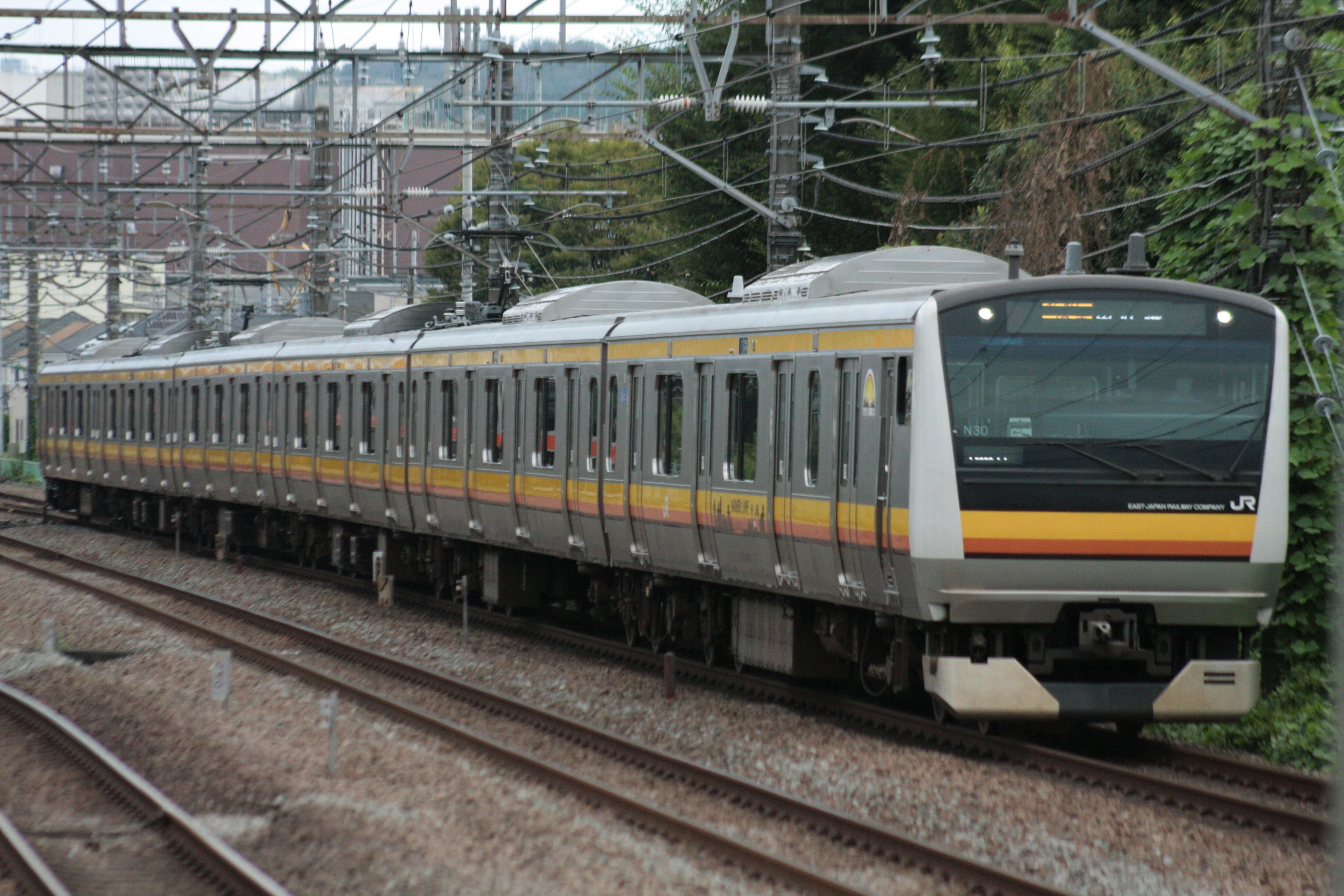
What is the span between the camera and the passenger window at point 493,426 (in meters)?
17.9

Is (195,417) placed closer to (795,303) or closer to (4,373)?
(795,303)

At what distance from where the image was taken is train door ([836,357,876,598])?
11438 millimetres

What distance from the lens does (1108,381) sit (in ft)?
34.8

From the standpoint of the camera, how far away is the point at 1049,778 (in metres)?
10.4

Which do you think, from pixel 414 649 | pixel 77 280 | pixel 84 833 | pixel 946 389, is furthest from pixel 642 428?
pixel 77 280

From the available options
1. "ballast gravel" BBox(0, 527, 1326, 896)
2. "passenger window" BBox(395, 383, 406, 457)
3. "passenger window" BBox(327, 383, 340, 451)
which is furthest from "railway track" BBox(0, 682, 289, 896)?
"passenger window" BBox(327, 383, 340, 451)

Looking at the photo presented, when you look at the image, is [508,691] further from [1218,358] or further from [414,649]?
[1218,358]

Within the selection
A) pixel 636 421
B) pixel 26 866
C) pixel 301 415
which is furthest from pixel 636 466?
pixel 301 415

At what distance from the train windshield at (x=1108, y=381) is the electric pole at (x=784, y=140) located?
21.7 feet

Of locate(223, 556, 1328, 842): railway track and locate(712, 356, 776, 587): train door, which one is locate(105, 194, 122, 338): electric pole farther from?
locate(223, 556, 1328, 842): railway track

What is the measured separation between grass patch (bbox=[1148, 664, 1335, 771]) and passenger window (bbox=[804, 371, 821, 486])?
288cm

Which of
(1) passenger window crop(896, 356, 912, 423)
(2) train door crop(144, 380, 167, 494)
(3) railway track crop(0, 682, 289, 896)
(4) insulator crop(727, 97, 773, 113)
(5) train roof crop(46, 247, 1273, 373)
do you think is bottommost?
(3) railway track crop(0, 682, 289, 896)

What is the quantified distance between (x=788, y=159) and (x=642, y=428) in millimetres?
3948

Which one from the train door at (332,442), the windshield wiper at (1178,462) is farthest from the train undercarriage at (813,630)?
the windshield wiper at (1178,462)
